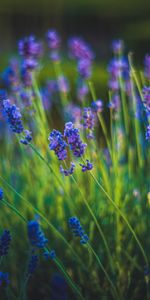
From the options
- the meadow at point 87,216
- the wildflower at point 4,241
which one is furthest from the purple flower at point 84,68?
the wildflower at point 4,241

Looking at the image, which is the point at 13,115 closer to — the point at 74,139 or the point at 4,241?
the point at 74,139

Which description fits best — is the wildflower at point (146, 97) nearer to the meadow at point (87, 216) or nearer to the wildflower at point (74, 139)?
the meadow at point (87, 216)

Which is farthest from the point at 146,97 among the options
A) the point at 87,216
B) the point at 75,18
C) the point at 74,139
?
the point at 75,18

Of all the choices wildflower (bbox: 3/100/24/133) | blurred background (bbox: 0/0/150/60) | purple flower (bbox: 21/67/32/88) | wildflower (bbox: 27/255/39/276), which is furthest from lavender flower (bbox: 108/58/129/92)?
blurred background (bbox: 0/0/150/60)

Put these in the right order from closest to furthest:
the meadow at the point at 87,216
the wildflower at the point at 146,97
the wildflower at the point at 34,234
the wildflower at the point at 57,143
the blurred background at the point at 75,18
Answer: the wildflower at the point at 34,234
the wildflower at the point at 57,143
the wildflower at the point at 146,97
the meadow at the point at 87,216
the blurred background at the point at 75,18

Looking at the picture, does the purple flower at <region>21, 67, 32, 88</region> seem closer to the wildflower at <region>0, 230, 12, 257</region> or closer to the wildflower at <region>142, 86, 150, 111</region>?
the wildflower at <region>142, 86, 150, 111</region>

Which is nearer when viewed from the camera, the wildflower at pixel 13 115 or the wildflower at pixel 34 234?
the wildflower at pixel 34 234
